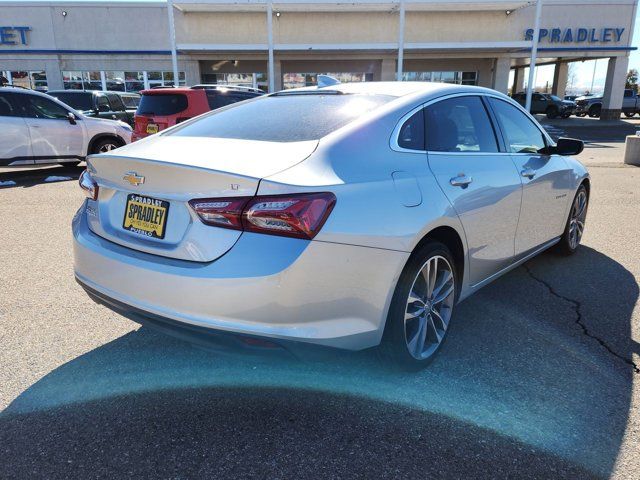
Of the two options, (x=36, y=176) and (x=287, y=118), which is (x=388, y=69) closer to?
(x=36, y=176)

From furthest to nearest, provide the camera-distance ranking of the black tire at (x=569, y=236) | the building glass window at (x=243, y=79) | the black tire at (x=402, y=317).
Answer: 1. the building glass window at (x=243, y=79)
2. the black tire at (x=569, y=236)
3. the black tire at (x=402, y=317)

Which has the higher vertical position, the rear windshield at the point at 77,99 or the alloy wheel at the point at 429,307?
the rear windshield at the point at 77,99

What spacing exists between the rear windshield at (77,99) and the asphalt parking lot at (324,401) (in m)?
12.1

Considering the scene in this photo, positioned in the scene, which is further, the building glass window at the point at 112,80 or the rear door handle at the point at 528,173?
the building glass window at the point at 112,80

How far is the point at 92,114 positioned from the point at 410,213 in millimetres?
13627

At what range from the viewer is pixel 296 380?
9.59ft

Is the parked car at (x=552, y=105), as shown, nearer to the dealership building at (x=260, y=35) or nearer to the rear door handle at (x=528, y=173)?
the dealership building at (x=260, y=35)

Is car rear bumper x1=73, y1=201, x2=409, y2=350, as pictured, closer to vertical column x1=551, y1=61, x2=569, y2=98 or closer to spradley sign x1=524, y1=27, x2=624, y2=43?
spradley sign x1=524, y1=27, x2=624, y2=43

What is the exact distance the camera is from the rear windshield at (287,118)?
2842 millimetres

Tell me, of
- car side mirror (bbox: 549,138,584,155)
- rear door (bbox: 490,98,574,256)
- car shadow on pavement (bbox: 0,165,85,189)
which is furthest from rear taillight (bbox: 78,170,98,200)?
car shadow on pavement (bbox: 0,165,85,189)

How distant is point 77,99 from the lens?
14641 millimetres

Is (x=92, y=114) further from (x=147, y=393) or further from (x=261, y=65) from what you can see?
(x=261, y=65)

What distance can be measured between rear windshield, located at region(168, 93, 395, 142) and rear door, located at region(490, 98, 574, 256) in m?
1.33

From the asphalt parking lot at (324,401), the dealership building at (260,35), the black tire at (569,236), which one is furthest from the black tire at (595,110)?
the asphalt parking lot at (324,401)
